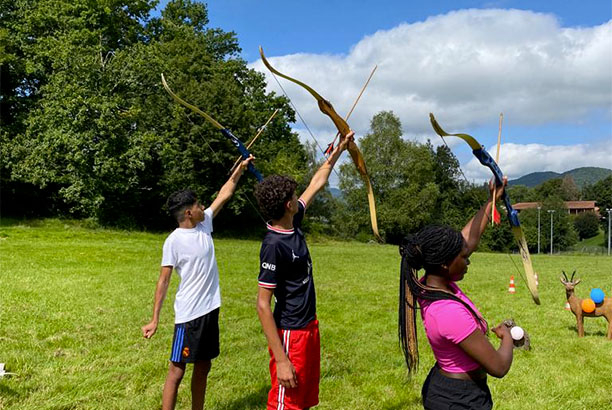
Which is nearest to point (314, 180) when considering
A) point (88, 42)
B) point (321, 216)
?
point (88, 42)

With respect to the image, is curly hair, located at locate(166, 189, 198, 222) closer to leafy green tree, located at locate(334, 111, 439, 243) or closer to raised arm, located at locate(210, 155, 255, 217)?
raised arm, located at locate(210, 155, 255, 217)

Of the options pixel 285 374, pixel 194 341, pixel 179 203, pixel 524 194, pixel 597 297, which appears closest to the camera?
pixel 285 374

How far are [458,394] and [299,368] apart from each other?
0.96 metres

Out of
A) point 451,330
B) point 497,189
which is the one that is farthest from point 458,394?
point 497,189

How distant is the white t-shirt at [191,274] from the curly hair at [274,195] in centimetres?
105

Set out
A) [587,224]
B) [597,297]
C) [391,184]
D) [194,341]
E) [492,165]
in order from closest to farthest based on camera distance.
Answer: [492,165] < [194,341] < [597,297] < [391,184] < [587,224]

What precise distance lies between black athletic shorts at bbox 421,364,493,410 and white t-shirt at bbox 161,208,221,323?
6.18 ft

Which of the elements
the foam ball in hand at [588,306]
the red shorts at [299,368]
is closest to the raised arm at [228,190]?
the red shorts at [299,368]

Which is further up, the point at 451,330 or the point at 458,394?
the point at 451,330

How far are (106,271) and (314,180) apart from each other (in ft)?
35.3

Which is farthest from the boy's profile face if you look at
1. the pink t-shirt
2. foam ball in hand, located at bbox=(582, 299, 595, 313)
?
foam ball in hand, located at bbox=(582, 299, 595, 313)

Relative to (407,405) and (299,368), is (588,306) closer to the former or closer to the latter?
(407,405)

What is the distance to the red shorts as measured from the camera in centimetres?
267

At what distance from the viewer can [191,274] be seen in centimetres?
348
